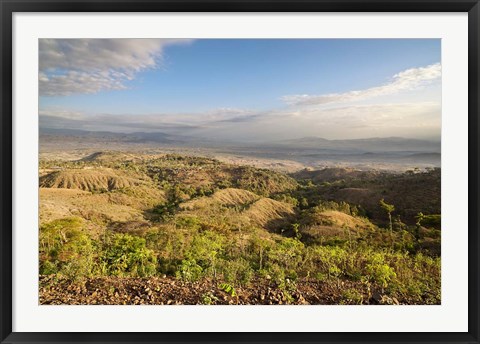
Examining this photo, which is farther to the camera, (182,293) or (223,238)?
(223,238)

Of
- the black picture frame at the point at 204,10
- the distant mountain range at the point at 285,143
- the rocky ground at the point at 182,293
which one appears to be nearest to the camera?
the black picture frame at the point at 204,10

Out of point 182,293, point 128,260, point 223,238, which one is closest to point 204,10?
point 182,293

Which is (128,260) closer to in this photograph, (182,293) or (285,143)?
(182,293)

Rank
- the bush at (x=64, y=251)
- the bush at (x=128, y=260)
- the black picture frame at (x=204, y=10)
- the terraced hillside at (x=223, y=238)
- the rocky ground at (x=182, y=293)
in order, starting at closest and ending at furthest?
the black picture frame at (x=204, y=10), the rocky ground at (x=182, y=293), the terraced hillside at (x=223, y=238), the bush at (x=64, y=251), the bush at (x=128, y=260)

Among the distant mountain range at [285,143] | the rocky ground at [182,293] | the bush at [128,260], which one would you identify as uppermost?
the distant mountain range at [285,143]

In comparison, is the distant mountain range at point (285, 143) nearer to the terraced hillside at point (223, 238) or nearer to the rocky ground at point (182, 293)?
the terraced hillside at point (223, 238)

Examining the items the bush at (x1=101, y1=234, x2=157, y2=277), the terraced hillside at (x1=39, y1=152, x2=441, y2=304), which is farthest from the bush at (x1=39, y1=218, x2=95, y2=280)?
the bush at (x1=101, y1=234, x2=157, y2=277)

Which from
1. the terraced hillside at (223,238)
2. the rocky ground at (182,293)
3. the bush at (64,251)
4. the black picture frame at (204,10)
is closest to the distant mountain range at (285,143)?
the terraced hillside at (223,238)
